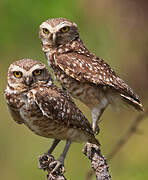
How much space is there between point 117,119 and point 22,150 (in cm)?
151

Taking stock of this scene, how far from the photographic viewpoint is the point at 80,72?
595 cm

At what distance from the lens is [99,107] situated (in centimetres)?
614

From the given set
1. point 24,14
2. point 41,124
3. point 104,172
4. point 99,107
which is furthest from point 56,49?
point 24,14

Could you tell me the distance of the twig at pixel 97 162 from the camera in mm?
4797

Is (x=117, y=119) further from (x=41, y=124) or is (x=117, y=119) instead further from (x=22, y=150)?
(x=41, y=124)

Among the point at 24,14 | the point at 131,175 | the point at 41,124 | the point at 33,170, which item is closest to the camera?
the point at 41,124

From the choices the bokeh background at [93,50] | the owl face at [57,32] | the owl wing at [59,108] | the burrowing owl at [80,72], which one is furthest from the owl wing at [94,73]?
the bokeh background at [93,50]

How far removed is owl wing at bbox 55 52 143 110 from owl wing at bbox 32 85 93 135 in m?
0.47

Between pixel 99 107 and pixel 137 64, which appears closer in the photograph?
pixel 99 107

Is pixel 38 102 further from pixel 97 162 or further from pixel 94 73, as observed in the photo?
pixel 94 73

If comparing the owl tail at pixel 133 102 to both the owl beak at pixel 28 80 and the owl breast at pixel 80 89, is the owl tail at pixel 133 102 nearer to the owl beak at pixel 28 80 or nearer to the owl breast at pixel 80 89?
the owl breast at pixel 80 89

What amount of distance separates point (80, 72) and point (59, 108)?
2.23 feet

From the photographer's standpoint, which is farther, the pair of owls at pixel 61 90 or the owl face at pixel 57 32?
the owl face at pixel 57 32

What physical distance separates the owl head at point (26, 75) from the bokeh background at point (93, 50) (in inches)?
103
